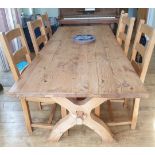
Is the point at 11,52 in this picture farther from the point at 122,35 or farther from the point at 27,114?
the point at 122,35

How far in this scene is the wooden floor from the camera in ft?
5.47

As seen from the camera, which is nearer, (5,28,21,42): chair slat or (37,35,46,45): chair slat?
(5,28,21,42): chair slat

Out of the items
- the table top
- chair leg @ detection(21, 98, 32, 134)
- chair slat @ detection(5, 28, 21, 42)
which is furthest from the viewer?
chair leg @ detection(21, 98, 32, 134)

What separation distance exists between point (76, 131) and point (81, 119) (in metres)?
0.32

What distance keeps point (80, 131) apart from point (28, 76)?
0.78 metres

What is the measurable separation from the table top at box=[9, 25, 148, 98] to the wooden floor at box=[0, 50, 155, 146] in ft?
2.22

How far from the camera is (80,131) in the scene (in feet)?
5.88

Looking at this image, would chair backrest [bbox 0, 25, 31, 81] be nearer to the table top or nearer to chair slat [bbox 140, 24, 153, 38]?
the table top

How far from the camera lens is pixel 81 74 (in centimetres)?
133

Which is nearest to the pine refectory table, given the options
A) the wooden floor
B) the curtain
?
the wooden floor

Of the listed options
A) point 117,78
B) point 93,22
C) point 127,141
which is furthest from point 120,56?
point 93,22

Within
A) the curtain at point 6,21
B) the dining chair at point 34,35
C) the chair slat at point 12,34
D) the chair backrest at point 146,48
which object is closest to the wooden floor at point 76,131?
the dining chair at point 34,35

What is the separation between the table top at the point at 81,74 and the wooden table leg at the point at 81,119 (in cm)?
21
